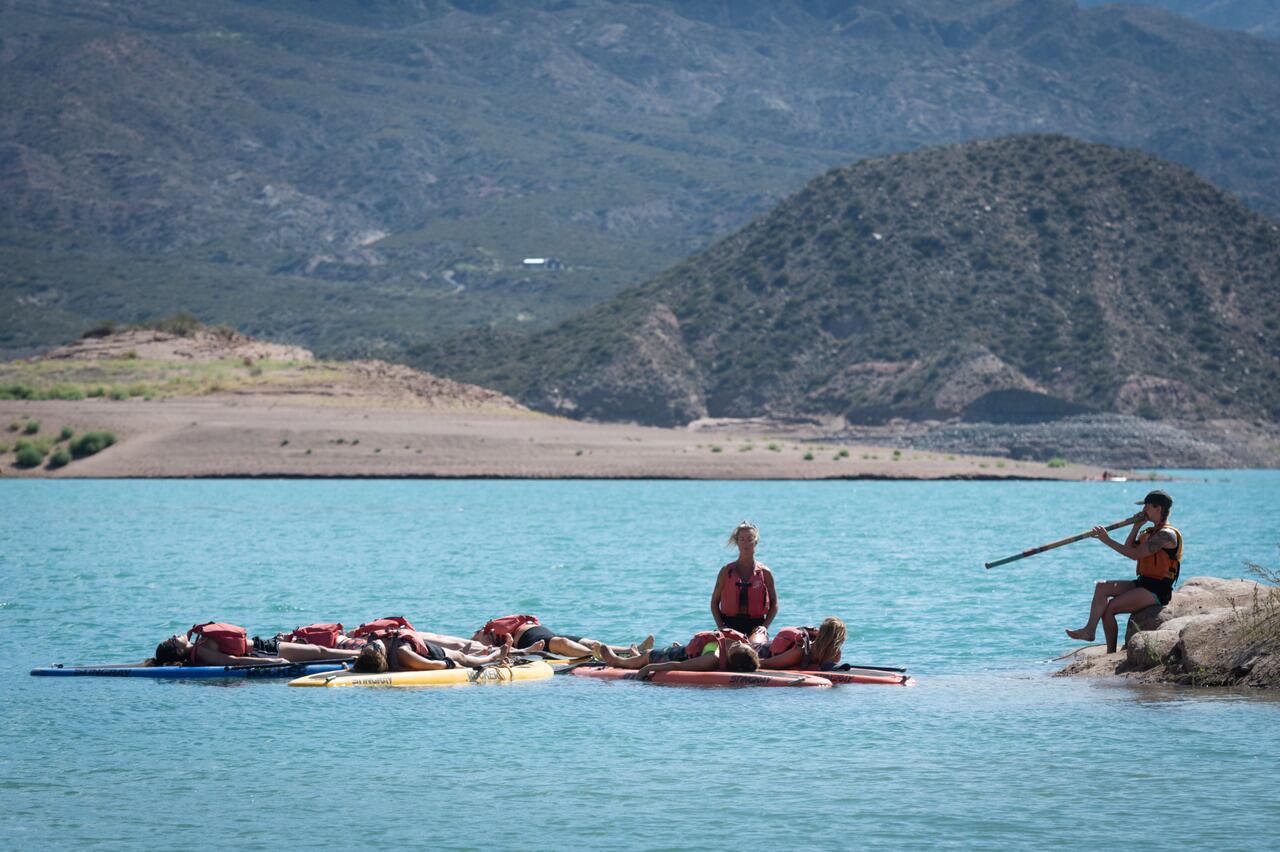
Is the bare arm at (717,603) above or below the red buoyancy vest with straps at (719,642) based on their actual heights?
above

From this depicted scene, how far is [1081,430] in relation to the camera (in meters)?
97.9

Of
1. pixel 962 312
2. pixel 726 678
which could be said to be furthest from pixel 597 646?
pixel 962 312

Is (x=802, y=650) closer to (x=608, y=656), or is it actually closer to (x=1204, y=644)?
(x=608, y=656)

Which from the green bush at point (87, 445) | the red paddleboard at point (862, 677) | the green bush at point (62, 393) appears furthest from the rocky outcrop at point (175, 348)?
the red paddleboard at point (862, 677)

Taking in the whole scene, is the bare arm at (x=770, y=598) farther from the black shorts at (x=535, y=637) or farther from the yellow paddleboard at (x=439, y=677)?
the black shorts at (x=535, y=637)

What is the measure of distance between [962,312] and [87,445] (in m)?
57.8

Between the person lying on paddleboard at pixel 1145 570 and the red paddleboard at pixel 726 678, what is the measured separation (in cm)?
306

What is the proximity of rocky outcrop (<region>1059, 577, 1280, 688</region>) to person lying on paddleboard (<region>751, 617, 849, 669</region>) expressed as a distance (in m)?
2.70

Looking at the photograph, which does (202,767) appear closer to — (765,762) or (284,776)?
(284,776)

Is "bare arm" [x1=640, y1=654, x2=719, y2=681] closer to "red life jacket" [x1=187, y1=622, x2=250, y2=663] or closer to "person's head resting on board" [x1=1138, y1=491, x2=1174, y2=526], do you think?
"person's head resting on board" [x1=1138, y1=491, x2=1174, y2=526]

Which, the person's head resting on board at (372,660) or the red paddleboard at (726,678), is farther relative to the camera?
the person's head resting on board at (372,660)

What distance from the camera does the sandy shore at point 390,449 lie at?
7244 centimetres

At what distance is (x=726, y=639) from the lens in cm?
1895

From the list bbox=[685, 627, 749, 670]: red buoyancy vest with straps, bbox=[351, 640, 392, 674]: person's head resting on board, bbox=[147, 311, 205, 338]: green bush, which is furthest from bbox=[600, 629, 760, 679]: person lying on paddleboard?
bbox=[147, 311, 205, 338]: green bush
